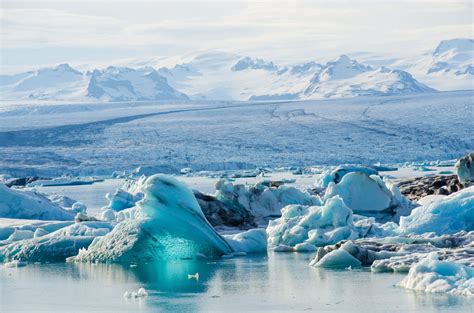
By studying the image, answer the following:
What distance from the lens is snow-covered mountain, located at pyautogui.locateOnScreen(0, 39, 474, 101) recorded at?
81312mm

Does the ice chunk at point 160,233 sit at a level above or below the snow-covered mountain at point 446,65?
below

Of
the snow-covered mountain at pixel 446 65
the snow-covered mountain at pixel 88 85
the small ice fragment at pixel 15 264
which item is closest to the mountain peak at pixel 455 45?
the snow-covered mountain at pixel 446 65

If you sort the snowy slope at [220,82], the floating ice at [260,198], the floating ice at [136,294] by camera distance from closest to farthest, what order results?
1. the floating ice at [136,294]
2. the floating ice at [260,198]
3. the snowy slope at [220,82]

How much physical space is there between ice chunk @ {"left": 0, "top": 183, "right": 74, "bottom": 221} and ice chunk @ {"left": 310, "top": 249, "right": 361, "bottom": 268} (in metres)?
5.52

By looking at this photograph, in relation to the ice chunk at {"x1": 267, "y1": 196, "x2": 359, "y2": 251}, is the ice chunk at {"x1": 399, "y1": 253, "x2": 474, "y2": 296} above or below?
below

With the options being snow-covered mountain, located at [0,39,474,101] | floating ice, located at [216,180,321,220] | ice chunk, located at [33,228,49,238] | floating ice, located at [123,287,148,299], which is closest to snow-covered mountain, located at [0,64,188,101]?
snow-covered mountain, located at [0,39,474,101]

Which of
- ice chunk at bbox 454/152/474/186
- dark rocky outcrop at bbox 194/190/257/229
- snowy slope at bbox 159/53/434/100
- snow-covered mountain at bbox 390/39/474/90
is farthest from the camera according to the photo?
snow-covered mountain at bbox 390/39/474/90

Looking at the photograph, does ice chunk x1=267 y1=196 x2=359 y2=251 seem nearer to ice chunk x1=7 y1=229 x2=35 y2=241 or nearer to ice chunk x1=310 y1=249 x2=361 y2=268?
ice chunk x1=310 y1=249 x2=361 y2=268

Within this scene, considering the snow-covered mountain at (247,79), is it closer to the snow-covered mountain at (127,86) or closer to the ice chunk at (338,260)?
the snow-covered mountain at (127,86)

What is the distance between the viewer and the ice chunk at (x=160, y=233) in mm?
9773

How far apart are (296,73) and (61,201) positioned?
92583 millimetres

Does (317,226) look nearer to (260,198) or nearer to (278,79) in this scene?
(260,198)

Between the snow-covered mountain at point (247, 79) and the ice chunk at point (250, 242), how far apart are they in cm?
6147

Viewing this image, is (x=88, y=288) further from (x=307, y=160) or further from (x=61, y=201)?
(x=307, y=160)
